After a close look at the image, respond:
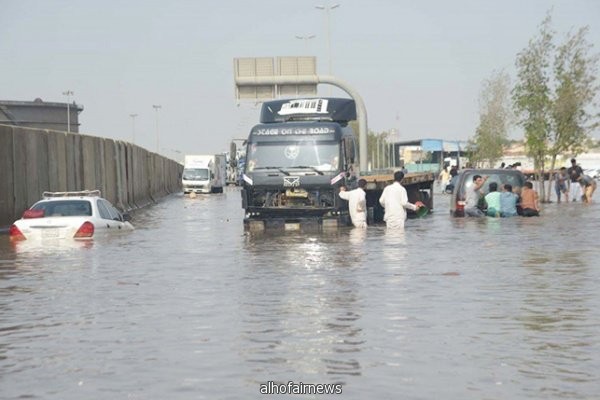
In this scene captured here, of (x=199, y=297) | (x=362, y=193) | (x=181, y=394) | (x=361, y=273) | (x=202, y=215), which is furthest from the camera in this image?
(x=202, y=215)

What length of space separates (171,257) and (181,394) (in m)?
14.0

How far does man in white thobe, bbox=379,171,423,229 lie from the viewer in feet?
92.2

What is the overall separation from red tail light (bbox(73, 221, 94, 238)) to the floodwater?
0.93 ft

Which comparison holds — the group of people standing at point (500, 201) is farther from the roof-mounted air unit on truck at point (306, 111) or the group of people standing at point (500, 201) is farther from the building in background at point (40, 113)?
the building in background at point (40, 113)

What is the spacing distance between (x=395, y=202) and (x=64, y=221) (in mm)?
8658

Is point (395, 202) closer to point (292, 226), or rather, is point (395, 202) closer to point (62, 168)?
point (292, 226)

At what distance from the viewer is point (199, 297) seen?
14.8 m

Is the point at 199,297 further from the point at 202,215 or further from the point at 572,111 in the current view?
the point at 572,111

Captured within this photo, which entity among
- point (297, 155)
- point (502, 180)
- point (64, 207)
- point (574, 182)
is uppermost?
point (297, 155)

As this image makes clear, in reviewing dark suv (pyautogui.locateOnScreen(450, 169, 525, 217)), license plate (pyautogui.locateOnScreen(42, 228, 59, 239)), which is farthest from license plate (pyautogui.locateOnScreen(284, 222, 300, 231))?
license plate (pyautogui.locateOnScreen(42, 228, 59, 239))

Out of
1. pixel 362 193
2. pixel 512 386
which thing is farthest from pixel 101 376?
pixel 362 193

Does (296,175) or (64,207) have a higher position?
(296,175)

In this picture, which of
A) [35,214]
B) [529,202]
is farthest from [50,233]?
[529,202]

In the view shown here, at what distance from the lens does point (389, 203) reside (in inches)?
1128
